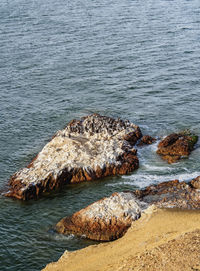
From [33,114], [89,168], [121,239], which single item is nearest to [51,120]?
[33,114]

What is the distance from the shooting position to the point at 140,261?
63.8 ft

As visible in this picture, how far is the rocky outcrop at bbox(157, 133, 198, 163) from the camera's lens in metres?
33.2

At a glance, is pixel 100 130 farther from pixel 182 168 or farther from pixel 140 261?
pixel 140 261

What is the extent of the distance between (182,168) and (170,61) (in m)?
25.8

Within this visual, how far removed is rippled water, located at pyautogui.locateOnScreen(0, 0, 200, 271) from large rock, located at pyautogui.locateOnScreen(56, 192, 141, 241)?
2.64 ft

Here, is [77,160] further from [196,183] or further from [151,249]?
[151,249]

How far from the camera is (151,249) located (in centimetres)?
2041

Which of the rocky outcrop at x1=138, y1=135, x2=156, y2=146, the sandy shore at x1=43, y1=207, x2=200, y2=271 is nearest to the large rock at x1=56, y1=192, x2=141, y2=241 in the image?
the sandy shore at x1=43, y1=207, x2=200, y2=271

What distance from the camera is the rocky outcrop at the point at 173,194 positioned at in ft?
83.3

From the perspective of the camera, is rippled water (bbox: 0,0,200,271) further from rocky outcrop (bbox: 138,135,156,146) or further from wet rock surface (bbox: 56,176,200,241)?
wet rock surface (bbox: 56,176,200,241)

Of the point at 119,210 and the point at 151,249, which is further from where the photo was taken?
the point at 119,210

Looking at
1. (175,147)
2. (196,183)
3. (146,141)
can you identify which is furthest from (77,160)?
(196,183)

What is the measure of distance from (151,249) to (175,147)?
47.6ft

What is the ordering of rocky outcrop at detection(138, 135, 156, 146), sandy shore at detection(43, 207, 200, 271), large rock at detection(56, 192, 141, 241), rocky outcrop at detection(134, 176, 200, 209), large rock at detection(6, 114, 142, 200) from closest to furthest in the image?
sandy shore at detection(43, 207, 200, 271)
large rock at detection(56, 192, 141, 241)
rocky outcrop at detection(134, 176, 200, 209)
large rock at detection(6, 114, 142, 200)
rocky outcrop at detection(138, 135, 156, 146)
